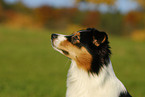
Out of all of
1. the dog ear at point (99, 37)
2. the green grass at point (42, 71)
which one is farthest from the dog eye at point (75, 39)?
the green grass at point (42, 71)

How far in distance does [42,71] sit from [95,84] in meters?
9.38

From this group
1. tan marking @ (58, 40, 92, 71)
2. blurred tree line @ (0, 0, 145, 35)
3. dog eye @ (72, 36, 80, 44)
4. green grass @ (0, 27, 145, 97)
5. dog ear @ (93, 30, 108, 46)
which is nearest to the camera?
dog ear @ (93, 30, 108, 46)

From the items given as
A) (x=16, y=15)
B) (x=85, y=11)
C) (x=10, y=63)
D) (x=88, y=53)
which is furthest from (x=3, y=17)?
(x=88, y=53)

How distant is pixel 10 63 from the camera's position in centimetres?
1473

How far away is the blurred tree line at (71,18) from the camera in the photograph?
146 feet

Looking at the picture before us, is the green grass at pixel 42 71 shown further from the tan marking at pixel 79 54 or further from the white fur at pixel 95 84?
the tan marking at pixel 79 54

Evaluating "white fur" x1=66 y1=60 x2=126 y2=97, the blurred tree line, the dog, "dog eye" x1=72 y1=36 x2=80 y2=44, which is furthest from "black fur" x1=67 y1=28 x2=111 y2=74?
the blurred tree line

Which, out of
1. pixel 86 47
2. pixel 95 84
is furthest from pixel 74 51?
pixel 95 84

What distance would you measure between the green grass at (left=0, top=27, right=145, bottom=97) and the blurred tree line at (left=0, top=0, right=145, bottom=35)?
2244cm

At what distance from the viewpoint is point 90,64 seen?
14.2 ft

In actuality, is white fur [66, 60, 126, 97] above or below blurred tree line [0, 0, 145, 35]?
below

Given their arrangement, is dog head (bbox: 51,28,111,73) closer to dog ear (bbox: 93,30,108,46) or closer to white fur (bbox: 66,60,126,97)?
dog ear (bbox: 93,30,108,46)

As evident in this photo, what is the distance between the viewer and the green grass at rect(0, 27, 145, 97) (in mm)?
8034

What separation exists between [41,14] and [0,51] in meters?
35.8
